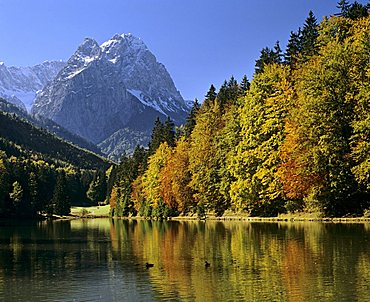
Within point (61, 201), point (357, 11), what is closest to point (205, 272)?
point (357, 11)

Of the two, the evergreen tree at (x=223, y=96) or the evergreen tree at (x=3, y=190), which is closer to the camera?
the evergreen tree at (x=223, y=96)

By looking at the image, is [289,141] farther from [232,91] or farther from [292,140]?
[232,91]

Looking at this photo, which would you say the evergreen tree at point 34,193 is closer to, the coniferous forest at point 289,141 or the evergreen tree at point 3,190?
the evergreen tree at point 3,190

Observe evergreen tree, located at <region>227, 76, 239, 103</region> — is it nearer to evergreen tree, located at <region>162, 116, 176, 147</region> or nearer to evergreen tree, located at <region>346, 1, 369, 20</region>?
evergreen tree, located at <region>162, 116, 176, 147</region>

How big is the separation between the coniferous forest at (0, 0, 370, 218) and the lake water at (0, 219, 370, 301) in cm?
1503

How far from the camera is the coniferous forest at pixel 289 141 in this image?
183 feet

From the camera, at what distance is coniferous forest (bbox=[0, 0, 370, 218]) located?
183 feet

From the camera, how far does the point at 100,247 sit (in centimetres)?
4694

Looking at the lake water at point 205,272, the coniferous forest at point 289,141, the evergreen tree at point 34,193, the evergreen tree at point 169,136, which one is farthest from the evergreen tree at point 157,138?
the lake water at point 205,272

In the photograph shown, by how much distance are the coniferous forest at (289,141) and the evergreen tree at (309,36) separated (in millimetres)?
177

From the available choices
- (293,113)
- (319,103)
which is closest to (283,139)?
(293,113)

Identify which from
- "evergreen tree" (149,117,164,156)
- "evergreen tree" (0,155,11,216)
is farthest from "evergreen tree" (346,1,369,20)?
"evergreen tree" (0,155,11,216)

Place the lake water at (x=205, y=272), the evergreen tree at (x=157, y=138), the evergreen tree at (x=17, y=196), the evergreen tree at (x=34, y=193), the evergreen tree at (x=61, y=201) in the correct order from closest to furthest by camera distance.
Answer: the lake water at (x=205, y=272), the evergreen tree at (x=157, y=138), the evergreen tree at (x=17, y=196), the evergreen tree at (x=34, y=193), the evergreen tree at (x=61, y=201)

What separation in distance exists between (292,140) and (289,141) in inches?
42.3
